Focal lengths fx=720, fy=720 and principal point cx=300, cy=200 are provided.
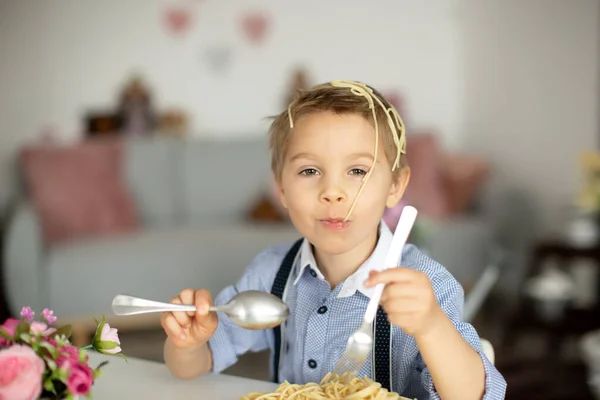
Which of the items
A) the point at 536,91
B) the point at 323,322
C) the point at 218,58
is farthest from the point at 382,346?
the point at 218,58

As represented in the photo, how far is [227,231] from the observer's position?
3625mm

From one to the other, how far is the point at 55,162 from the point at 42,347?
3.07 meters

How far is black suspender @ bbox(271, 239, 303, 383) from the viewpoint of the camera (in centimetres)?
110

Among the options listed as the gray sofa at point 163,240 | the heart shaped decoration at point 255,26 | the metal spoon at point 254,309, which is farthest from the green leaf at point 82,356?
the heart shaped decoration at point 255,26

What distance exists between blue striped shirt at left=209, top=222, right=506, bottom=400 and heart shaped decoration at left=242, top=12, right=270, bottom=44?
137 inches

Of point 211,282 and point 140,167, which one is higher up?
point 140,167

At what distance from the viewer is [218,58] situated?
4.41 metres

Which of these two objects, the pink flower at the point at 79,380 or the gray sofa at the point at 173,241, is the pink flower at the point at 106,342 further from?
the gray sofa at the point at 173,241

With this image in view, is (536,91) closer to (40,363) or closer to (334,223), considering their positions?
(334,223)

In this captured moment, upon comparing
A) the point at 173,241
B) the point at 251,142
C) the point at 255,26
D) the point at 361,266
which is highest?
the point at 255,26

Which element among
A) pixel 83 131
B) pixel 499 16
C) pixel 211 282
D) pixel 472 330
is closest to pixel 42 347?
pixel 472 330

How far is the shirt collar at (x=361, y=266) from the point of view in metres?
1.01

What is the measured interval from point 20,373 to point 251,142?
346 centimetres

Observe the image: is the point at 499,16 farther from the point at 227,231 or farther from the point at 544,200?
the point at 227,231
